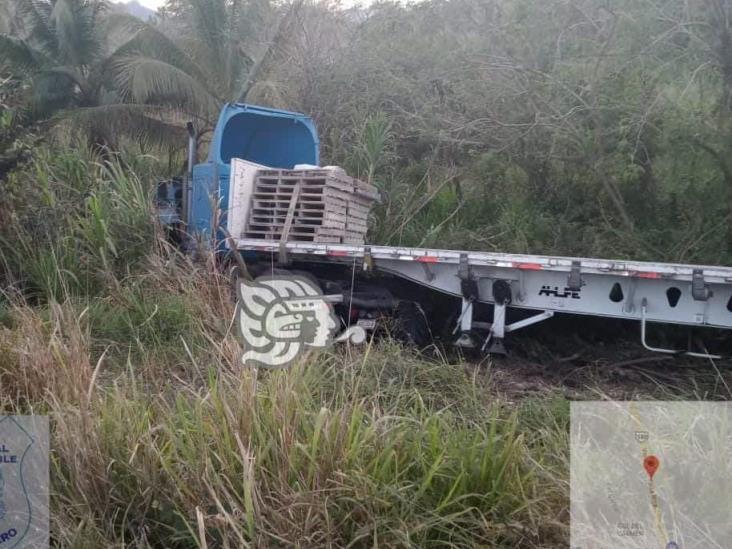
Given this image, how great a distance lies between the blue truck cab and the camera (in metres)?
7.13

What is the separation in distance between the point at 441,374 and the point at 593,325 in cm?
245

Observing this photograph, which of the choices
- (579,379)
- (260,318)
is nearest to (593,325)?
(579,379)

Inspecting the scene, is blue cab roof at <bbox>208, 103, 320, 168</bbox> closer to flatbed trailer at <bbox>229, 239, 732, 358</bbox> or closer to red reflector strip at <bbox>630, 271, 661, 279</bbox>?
flatbed trailer at <bbox>229, 239, 732, 358</bbox>

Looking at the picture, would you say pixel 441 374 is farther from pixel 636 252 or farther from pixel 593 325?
pixel 636 252

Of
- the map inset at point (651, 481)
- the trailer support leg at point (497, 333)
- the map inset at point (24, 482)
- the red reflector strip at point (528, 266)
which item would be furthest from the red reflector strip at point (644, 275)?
the map inset at point (24, 482)

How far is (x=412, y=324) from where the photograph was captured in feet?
20.0

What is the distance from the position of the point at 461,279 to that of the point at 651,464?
106 inches

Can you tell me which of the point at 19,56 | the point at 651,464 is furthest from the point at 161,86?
the point at 651,464

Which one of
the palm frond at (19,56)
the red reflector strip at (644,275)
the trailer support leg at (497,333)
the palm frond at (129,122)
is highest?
the palm frond at (19,56)

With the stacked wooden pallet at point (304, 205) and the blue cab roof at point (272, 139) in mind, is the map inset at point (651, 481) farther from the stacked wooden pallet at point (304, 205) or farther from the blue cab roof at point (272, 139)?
the blue cab roof at point (272, 139)

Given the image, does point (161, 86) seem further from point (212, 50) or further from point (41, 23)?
point (41, 23)

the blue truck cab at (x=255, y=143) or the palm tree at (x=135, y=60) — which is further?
the palm tree at (x=135, y=60)

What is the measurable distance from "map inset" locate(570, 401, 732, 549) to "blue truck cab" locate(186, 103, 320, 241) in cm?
505

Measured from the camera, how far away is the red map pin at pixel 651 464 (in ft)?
9.09
